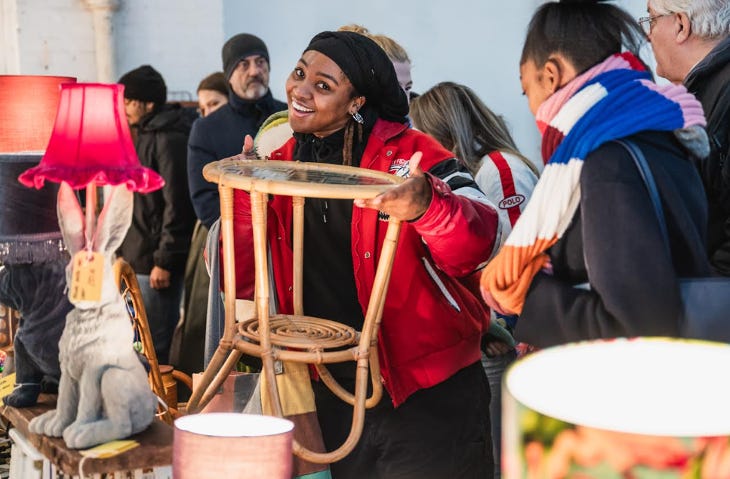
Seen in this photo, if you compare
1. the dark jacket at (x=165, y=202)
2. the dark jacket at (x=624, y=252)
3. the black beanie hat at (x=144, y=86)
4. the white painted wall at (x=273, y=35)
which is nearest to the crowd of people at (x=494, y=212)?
the dark jacket at (x=624, y=252)

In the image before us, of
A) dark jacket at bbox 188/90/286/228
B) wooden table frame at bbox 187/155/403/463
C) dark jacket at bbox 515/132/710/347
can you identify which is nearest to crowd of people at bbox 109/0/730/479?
dark jacket at bbox 515/132/710/347

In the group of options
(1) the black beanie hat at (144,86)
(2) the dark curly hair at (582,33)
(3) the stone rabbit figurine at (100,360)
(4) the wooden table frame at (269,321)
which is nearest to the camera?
(2) the dark curly hair at (582,33)

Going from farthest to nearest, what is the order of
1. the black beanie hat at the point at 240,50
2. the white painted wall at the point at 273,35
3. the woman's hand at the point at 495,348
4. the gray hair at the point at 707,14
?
the white painted wall at the point at 273,35
the black beanie hat at the point at 240,50
the woman's hand at the point at 495,348
the gray hair at the point at 707,14

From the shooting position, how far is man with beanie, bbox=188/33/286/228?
14.3 ft

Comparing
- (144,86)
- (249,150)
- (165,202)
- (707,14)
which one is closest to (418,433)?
(249,150)

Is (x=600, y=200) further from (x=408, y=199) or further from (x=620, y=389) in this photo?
(x=620, y=389)

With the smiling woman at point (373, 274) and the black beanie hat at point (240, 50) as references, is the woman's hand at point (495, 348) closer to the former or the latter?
the smiling woman at point (373, 274)

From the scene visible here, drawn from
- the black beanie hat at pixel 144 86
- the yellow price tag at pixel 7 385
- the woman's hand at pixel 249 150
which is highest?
the black beanie hat at pixel 144 86

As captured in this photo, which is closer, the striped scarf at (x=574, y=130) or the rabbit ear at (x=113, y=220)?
the striped scarf at (x=574, y=130)

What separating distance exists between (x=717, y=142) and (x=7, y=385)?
1760 millimetres

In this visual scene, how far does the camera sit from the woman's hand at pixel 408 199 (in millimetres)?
1743

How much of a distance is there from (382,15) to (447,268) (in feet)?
18.0

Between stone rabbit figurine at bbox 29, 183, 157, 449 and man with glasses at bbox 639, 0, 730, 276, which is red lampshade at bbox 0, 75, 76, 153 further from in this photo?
man with glasses at bbox 639, 0, 730, 276

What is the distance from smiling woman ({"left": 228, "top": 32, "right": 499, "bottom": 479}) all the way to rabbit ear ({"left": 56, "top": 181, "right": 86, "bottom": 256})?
47 cm
